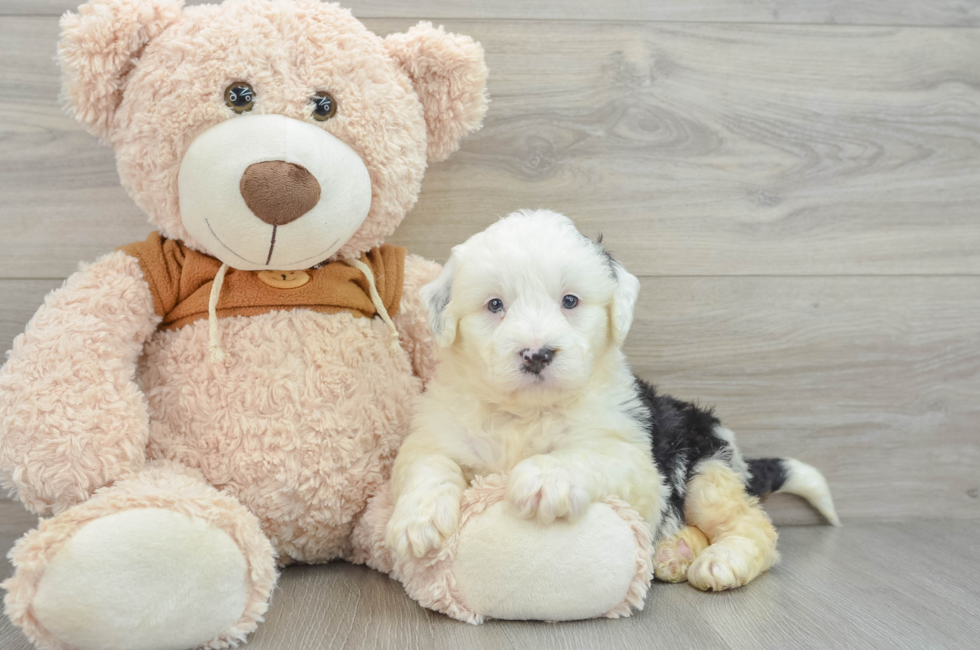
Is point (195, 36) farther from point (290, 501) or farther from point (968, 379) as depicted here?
point (968, 379)

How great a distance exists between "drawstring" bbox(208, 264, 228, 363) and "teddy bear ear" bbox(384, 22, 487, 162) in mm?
517

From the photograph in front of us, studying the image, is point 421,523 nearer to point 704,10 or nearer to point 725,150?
point 725,150

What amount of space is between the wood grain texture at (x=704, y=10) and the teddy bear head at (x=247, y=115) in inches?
14.5

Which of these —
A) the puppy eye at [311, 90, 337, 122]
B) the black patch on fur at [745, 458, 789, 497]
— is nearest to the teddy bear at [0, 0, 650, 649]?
the puppy eye at [311, 90, 337, 122]

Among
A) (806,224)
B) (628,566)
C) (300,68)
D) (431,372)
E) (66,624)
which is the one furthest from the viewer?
(806,224)

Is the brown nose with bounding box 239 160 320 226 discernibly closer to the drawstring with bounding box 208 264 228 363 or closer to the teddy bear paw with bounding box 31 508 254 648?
the drawstring with bounding box 208 264 228 363

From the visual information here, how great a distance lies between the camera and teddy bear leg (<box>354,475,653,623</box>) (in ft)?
4.19

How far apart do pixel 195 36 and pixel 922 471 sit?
1.96 m

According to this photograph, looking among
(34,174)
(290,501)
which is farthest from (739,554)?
(34,174)

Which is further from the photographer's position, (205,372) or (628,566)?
(205,372)

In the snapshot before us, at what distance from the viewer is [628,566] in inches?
51.8

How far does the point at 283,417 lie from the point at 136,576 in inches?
16.4

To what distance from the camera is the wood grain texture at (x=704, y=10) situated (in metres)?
1.86

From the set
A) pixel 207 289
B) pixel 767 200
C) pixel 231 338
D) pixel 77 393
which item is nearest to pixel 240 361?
pixel 231 338
